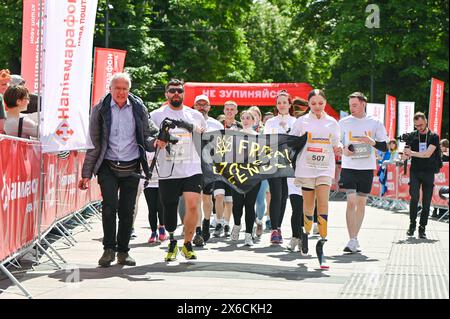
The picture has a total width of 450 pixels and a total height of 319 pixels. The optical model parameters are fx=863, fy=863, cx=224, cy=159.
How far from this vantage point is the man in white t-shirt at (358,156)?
37.0 ft

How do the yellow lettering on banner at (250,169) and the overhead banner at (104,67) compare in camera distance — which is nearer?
the yellow lettering on banner at (250,169)

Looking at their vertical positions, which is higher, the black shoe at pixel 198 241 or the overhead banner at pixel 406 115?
the overhead banner at pixel 406 115

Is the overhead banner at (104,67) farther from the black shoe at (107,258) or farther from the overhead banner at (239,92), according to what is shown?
the overhead banner at (239,92)

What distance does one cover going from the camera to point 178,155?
31.8 feet

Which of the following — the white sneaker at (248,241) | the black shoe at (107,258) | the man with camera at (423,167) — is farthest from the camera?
the man with camera at (423,167)

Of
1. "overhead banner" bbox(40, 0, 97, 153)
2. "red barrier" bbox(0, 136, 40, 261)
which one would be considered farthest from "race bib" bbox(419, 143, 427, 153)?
"red barrier" bbox(0, 136, 40, 261)

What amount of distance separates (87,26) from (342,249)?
14.8 ft

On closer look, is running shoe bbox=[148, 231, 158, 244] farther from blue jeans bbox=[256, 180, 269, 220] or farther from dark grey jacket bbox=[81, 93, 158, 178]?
dark grey jacket bbox=[81, 93, 158, 178]

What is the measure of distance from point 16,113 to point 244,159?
10.3 feet

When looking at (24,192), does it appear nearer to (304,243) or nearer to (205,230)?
(304,243)

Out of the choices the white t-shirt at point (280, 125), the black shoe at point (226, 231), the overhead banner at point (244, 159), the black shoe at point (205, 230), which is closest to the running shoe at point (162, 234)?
the black shoe at point (205, 230)

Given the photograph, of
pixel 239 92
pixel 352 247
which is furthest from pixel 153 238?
pixel 239 92

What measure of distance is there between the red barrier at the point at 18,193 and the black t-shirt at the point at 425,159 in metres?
6.98
